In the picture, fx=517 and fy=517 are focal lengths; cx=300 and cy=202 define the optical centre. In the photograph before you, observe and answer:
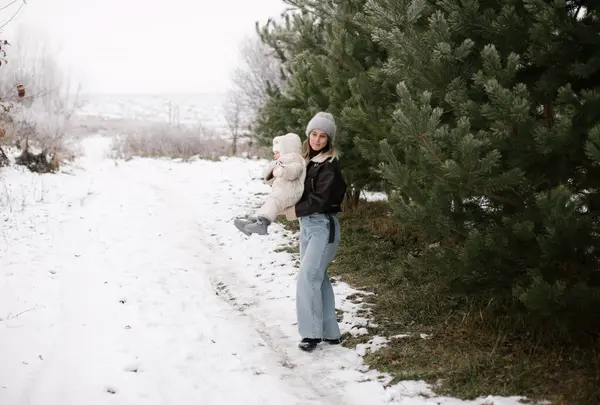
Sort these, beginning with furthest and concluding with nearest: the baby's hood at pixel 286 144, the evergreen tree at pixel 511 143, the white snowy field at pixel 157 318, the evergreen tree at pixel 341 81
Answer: the evergreen tree at pixel 341 81 < the baby's hood at pixel 286 144 < the white snowy field at pixel 157 318 < the evergreen tree at pixel 511 143

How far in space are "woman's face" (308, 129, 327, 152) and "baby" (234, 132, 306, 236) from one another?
147 millimetres

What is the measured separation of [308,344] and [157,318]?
6.30 ft

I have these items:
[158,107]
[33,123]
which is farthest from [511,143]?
[158,107]

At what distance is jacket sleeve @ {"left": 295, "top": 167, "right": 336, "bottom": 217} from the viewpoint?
5000 mm

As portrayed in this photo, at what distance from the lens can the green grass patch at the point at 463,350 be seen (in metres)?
3.96

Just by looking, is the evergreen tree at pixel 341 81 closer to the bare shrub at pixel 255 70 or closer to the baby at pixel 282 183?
the baby at pixel 282 183

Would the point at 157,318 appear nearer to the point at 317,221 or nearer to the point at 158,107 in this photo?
the point at 317,221

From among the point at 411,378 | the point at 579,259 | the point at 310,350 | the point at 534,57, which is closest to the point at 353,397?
the point at 411,378

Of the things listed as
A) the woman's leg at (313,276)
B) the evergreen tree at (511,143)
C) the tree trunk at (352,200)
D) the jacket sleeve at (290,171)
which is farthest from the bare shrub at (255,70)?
the evergreen tree at (511,143)

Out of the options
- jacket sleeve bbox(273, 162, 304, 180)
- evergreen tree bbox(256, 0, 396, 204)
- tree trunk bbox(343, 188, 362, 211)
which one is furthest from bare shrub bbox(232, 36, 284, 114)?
jacket sleeve bbox(273, 162, 304, 180)

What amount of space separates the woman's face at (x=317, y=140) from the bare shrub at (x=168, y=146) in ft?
72.4

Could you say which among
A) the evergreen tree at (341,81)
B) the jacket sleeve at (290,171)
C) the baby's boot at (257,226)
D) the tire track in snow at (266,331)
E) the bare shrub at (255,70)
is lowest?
the tire track in snow at (266,331)

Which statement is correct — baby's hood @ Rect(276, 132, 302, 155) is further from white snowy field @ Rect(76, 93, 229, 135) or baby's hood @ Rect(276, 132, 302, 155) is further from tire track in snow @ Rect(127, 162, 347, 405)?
white snowy field @ Rect(76, 93, 229, 135)

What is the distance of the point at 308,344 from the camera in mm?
5176
